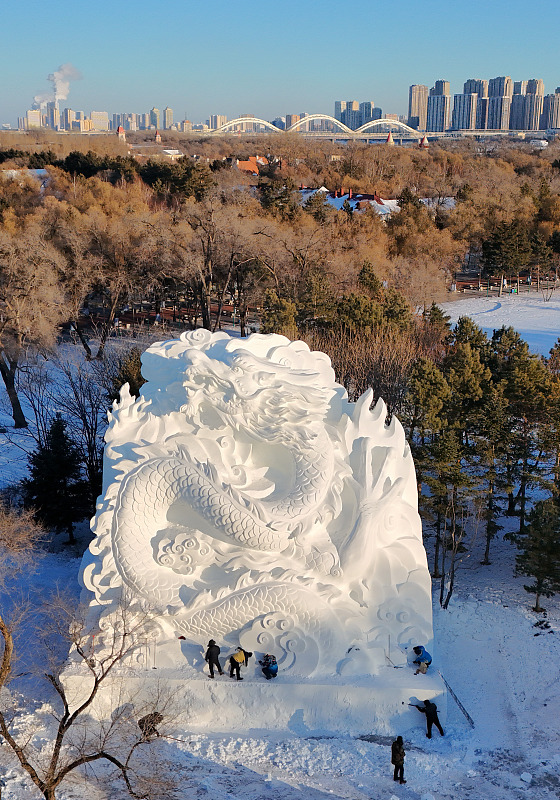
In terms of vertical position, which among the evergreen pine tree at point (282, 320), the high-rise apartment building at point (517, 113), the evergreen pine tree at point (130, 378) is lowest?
the evergreen pine tree at point (130, 378)

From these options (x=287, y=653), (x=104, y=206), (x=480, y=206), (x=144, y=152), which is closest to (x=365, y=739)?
(x=287, y=653)

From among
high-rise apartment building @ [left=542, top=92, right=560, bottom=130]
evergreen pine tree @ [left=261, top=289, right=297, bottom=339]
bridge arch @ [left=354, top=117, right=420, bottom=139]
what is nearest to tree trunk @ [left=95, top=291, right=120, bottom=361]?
evergreen pine tree @ [left=261, top=289, right=297, bottom=339]

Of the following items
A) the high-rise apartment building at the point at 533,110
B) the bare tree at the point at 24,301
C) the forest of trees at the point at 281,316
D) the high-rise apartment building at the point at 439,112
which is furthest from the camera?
the high-rise apartment building at the point at 439,112

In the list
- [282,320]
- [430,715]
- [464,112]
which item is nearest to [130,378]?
[282,320]

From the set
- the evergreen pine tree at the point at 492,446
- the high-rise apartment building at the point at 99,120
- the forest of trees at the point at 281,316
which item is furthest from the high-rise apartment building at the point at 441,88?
the evergreen pine tree at the point at 492,446

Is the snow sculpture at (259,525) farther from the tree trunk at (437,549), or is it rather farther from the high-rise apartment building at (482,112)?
the high-rise apartment building at (482,112)

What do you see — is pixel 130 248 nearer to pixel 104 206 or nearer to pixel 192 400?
pixel 104 206
